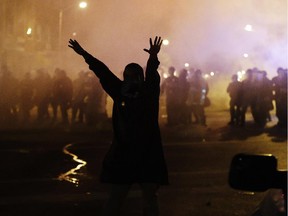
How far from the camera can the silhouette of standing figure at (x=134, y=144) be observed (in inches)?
176

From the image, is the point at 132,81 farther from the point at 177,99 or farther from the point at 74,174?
the point at 177,99

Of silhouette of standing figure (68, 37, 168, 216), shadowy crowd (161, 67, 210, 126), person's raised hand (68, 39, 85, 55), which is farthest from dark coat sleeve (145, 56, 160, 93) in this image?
shadowy crowd (161, 67, 210, 126)

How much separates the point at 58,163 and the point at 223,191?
2855 millimetres

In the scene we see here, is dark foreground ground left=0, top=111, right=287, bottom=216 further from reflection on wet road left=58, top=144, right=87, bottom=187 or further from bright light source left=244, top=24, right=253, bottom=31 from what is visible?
bright light source left=244, top=24, right=253, bottom=31

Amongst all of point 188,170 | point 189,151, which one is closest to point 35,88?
point 189,151

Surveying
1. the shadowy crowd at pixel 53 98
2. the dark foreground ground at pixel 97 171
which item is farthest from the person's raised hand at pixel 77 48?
the shadowy crowd at pixel 53 98

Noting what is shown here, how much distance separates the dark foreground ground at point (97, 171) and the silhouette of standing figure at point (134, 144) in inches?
55.1

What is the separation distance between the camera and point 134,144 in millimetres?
4492

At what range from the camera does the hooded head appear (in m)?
4.54

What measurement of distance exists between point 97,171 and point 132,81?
12.8 feet

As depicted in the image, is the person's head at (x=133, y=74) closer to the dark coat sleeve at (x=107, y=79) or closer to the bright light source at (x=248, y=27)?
the dark coat sleeve at (x=107, y=79)

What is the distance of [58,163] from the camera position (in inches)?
353

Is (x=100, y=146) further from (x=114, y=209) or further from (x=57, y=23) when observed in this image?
(x=57, y=23)

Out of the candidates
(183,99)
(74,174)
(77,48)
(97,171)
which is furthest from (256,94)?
(77,48)
